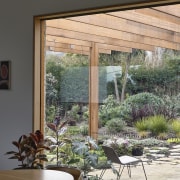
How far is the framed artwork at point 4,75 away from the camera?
15.0 feet

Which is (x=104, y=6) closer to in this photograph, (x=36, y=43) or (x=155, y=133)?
(x=36, y=43)

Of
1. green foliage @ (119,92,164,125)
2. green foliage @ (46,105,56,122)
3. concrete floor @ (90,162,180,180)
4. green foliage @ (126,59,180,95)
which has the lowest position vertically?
concrete floor @ (90,162,180,180)

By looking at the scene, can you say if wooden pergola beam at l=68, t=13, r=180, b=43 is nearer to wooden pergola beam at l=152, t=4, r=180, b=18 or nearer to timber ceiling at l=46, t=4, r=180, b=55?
timber ceiling at l=46, t=4, r=180, b=55

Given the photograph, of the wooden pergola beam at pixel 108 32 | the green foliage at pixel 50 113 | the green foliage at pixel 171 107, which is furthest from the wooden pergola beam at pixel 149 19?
the green foliage at pixel 50 113

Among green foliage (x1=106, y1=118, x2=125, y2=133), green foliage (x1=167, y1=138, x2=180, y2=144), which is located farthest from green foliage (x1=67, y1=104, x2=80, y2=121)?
green foliage (x1=167, y1=138, x2=180, y2=144)

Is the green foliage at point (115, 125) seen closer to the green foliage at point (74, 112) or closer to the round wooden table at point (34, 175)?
the green foliage at point (74, 112)

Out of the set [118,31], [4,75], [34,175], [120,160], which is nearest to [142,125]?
[120,160]

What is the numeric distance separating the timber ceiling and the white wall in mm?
229

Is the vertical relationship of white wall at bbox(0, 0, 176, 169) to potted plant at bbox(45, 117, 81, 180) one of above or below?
above

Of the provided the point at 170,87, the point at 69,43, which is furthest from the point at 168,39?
the point at 69,43

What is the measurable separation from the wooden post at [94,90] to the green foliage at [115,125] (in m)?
0.18

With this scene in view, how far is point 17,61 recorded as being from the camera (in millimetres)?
4512

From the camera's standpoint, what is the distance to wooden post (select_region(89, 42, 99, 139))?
4121mm

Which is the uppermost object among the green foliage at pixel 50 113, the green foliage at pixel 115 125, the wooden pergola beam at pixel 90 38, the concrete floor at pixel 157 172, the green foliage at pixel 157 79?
the wooden pergola beam at pixel 90 38
